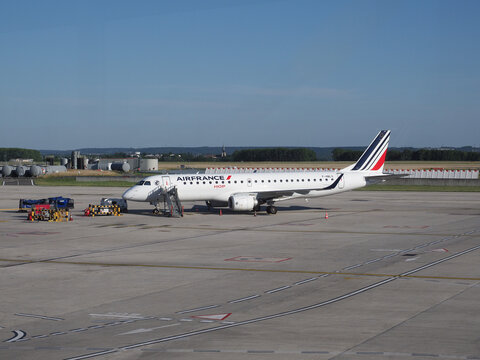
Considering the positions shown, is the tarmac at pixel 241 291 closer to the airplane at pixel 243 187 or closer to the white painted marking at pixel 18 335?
the white painted marking at pixel 18 335

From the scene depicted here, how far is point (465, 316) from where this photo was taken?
17.7 meters

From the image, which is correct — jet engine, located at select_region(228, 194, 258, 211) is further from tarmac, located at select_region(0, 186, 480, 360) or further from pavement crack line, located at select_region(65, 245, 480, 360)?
Result: pavement crack line, located at select_region(65, 245, 480, 360)

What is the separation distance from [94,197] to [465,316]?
6144 centimetres

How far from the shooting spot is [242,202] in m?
50.1

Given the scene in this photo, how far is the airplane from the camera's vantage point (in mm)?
50844

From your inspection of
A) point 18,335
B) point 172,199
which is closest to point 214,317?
point 18,335

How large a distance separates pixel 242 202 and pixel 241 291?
28383 millimetres

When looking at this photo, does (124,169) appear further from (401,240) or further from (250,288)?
(250,288)

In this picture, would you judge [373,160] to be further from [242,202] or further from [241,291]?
[241,291]

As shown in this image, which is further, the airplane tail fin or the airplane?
the airplane tail fin

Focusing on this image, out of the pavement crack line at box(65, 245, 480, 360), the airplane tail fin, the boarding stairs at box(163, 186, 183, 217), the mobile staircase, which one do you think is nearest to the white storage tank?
the airplane tail fin

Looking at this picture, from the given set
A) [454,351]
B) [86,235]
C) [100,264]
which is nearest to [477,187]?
[86,235]

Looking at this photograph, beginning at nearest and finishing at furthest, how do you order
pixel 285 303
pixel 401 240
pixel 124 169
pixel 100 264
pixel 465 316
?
pixel 465 316
pixel 285 303
pixel 100 264
pixel 401 240
pixel 124 169

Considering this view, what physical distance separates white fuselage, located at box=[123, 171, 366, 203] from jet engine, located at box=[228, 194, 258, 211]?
179 cm
